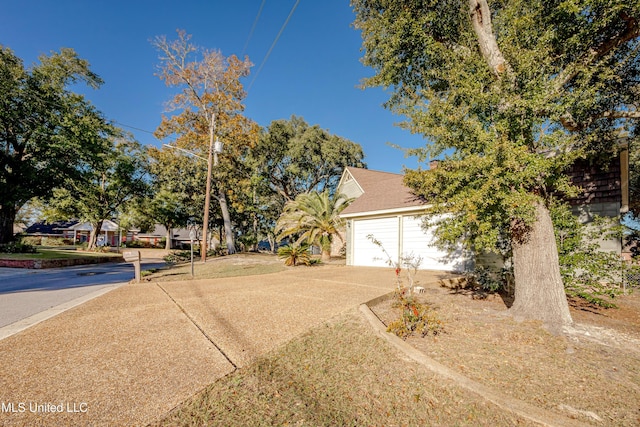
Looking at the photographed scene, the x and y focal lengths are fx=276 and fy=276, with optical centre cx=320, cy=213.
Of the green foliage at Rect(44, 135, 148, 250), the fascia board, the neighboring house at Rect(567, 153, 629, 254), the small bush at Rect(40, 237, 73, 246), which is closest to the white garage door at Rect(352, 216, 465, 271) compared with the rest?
the fascia board

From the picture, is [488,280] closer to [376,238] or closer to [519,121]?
[519,121]

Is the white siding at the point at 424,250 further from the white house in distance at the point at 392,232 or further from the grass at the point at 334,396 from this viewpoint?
the grass at the point at 334,396

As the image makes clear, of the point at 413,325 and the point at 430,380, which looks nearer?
the point at 430,380

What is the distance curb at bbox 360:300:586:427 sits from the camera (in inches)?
79.8

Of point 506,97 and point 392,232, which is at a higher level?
point 506,97

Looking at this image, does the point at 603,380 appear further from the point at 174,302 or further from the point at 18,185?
the point at 18,185

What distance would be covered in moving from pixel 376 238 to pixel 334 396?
32.2ft

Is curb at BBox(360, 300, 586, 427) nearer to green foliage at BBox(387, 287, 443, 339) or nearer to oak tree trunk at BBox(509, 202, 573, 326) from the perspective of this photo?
green foliage at BBox(387, 287, 443, 339)

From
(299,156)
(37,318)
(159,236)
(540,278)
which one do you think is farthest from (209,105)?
(159,236)

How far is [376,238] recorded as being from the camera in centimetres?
1192

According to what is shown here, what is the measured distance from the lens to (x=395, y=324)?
3.69 meters

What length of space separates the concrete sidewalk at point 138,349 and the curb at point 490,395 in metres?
1.50

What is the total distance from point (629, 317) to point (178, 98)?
2243cm

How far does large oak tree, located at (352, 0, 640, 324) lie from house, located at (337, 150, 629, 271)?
94.1 inches
